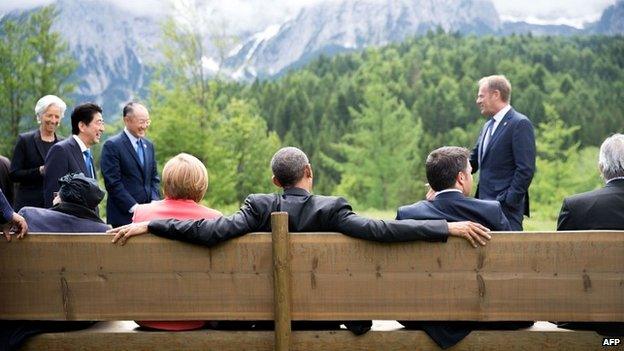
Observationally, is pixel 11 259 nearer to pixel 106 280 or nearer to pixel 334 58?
pixel 106 280

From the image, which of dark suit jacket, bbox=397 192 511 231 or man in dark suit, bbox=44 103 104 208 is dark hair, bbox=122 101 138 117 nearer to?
man in dark suit, bbox=44 103 104 208

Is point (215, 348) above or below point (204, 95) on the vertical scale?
below

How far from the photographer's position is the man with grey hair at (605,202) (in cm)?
386

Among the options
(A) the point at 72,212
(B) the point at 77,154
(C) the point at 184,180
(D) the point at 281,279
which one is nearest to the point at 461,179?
(D) the point at 281,279

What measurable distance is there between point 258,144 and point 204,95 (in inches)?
292

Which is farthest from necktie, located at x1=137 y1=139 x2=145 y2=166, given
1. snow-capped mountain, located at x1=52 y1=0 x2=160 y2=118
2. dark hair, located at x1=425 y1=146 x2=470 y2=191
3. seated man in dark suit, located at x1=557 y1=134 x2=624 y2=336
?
snow-capped mountain, located at x1=52 y1=0 x2=160 y2=118

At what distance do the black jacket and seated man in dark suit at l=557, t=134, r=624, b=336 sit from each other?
3.14ft

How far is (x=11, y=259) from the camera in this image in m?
3.61

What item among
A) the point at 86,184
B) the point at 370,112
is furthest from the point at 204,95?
the point at 86,184

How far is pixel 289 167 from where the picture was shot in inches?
149

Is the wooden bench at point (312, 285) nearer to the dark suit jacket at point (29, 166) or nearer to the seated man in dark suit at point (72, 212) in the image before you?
the seated man in dark suit at point (72, 212)

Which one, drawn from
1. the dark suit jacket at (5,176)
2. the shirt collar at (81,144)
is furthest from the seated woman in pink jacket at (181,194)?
the dark suit jacket at (5,176)

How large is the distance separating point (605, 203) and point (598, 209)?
46 mm

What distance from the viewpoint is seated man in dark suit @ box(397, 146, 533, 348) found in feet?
11.4
